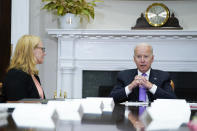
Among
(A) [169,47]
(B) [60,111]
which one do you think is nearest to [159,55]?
(A) [169,47]

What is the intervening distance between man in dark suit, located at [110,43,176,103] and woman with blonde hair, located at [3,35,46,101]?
2.26ft

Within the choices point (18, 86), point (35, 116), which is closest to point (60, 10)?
point (18, 86)

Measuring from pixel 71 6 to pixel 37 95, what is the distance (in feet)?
6.01

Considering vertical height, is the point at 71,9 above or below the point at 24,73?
above

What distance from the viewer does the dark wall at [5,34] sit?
376 centimetres

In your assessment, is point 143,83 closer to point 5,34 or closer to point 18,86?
point 18,86

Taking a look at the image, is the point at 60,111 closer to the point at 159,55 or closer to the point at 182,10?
the point at 159,55

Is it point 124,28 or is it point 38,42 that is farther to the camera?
point 124,28

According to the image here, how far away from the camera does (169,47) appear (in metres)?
4.17

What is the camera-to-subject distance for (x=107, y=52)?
13.9 feet

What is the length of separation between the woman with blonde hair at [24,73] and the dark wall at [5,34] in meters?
1.21

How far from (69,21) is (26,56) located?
5.14 feet

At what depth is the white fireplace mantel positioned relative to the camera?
13.5ft

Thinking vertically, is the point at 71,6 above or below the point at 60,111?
above
